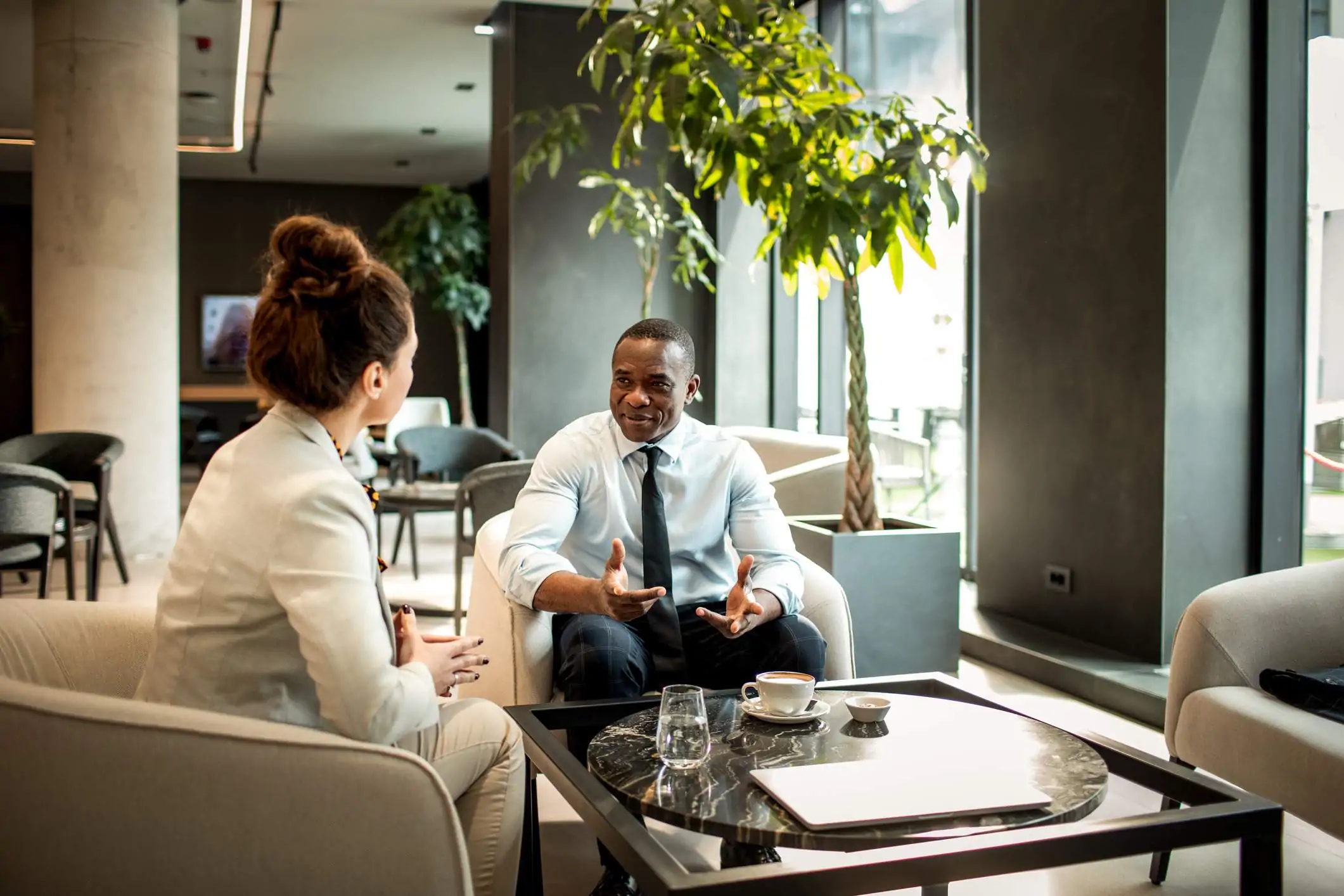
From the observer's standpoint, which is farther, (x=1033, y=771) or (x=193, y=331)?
(x=193, y=331)

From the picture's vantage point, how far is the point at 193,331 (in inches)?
539

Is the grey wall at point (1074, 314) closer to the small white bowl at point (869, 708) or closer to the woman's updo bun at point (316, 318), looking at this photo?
the small white bowl at point (869, 708)

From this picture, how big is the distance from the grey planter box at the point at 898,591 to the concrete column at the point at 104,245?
4.50 metres

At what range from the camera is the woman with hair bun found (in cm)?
148

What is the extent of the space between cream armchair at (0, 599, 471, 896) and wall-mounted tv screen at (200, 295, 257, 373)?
13.0m

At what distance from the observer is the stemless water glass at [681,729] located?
172cm

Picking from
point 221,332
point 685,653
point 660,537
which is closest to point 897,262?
point 660,537

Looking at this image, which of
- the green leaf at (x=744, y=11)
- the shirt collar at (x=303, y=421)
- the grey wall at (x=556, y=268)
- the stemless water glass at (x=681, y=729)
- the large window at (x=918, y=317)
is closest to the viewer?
the shirt collar at (x=303, y=421)

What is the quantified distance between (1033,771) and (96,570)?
463cm

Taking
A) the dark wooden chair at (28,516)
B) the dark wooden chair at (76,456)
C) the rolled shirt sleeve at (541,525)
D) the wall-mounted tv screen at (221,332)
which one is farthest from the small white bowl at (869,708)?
the wall-mounted tv screen at (221,332)

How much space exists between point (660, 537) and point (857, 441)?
1385 mm

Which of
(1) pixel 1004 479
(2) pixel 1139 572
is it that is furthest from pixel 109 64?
(2) pixel 1139 572

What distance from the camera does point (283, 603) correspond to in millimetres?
1481

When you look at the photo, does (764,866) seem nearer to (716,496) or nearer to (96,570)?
(716,496)
